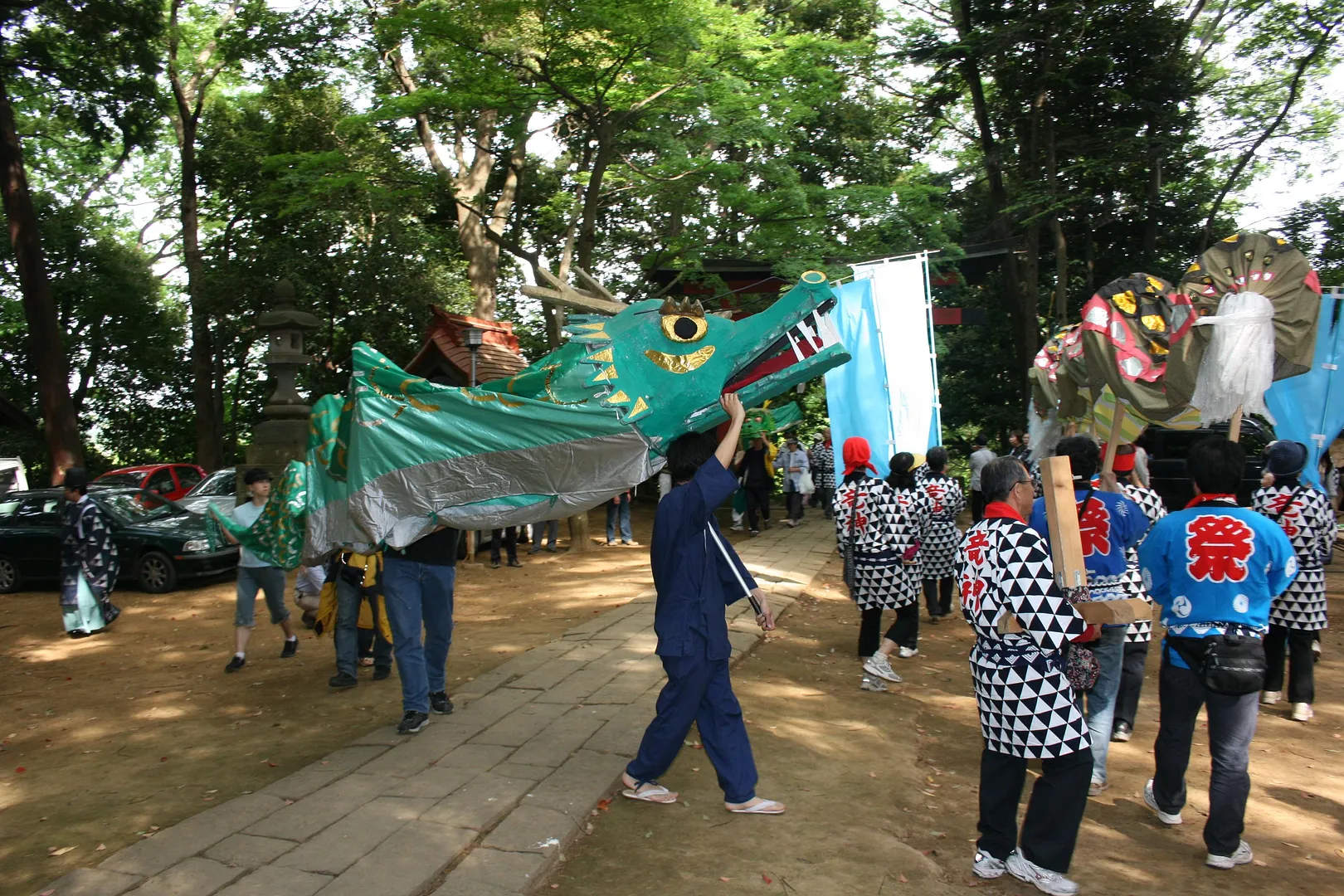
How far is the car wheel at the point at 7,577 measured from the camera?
44.4ft

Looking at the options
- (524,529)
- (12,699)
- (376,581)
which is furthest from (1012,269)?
(12,699)

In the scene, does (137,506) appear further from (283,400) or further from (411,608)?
(411,608)

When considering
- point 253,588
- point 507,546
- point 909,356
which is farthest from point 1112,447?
point 507,546

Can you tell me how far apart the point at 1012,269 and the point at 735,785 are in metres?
18.1

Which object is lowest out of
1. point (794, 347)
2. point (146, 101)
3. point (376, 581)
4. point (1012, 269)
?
point (376, 581)

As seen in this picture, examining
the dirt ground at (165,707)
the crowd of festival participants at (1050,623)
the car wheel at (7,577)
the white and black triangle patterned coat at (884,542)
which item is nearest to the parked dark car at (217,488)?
the car wheel at (7,577)

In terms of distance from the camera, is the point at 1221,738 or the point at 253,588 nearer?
the point at 1221,738

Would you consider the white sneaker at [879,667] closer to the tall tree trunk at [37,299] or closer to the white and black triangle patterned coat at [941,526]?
the white and black triangle patterned coat at [941,526]

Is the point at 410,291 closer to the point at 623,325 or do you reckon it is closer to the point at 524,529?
the point at 524,529

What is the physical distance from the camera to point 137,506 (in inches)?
527

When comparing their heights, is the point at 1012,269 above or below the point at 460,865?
above

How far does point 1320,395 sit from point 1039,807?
18.0ft

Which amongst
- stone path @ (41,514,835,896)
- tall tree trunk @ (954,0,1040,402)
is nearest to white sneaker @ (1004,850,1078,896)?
stone path @ (41,514,835,896)

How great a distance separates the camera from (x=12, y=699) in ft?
25.3
